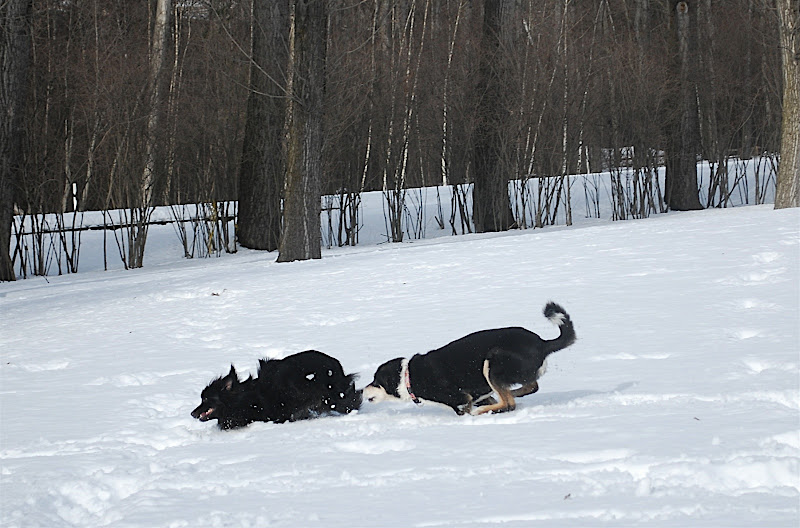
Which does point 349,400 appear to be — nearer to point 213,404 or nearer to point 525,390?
point 213,404

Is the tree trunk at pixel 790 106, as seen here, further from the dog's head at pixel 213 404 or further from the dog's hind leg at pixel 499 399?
the dog's head at pixel 213 404

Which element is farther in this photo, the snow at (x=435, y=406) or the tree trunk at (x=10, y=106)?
the tree trunk at (x=10, y=106)

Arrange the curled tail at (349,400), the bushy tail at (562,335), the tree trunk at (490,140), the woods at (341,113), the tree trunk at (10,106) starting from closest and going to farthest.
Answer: the bushy tail at (562,335) < the curled tail at (349,400) < the tree trunk at (10,106) < the woods at (341,113) < the tree trunk at (490,140)

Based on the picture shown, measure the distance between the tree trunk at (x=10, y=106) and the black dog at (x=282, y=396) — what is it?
10.0 m

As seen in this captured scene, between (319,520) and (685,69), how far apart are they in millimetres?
18417

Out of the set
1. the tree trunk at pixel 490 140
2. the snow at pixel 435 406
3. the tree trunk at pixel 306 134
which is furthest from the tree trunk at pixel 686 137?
the tree trunk at pixel 306 134

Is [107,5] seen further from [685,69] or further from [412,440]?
[412,440]

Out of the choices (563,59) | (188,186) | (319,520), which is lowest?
(319,520)

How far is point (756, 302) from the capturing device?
7062mm

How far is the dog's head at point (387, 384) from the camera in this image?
5.04 m

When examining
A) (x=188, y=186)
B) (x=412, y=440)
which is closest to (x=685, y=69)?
(x=188, y=186)

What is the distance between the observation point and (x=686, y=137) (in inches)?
780

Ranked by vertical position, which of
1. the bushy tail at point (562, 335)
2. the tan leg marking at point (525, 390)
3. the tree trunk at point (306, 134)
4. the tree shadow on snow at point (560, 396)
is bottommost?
the tree shadow on snow at point (560, 396)

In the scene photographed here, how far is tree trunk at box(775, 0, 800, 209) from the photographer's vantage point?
1328 centimetres
